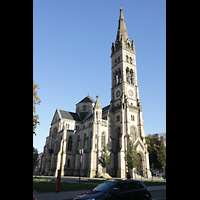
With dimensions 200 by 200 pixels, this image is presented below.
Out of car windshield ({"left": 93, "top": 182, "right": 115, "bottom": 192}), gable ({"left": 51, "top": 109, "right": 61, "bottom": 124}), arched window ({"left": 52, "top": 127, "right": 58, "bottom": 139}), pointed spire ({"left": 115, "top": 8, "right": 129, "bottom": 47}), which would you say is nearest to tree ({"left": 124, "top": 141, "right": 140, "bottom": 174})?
car windshield ({"left": 93, "top": 182, "right": 115, "bottom": 192})

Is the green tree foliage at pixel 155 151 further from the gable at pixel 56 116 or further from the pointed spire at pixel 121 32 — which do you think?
the pointed spire at pixel 121 32

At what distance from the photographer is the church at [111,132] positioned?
36.7m

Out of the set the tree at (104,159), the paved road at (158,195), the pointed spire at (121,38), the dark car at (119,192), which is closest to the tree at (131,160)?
the tree at (104,159)

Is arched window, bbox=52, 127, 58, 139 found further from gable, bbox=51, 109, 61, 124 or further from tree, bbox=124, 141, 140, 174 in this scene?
tree, bbox=124, 141, 140, 174

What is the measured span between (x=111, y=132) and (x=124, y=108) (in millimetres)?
7028

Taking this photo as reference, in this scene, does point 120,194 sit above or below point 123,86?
below

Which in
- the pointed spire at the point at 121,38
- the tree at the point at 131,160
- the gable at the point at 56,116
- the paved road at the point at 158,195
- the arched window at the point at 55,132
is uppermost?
the pointed spire at the point at 121,38

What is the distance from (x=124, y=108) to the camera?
40.2 m

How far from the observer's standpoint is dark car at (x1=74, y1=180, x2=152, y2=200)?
24.8ft

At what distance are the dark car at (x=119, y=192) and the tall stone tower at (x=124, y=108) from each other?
88.1 ft
